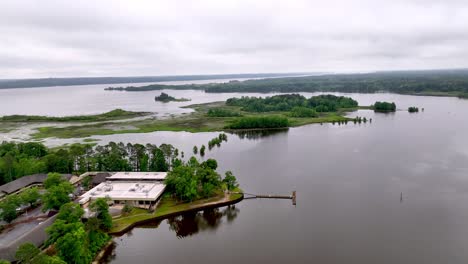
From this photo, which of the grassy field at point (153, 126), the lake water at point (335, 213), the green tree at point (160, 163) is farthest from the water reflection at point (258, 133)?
the green tree at point (160, 163)

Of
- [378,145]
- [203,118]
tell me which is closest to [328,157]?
[378,145]

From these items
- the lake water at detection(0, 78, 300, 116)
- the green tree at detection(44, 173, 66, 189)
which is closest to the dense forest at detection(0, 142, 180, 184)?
the green tree at detection(44, 173, 66, 189)

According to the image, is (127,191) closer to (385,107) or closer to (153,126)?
(153,126)

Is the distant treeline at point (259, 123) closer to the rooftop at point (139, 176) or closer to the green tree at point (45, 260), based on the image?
the rooftop at point (139, 176)

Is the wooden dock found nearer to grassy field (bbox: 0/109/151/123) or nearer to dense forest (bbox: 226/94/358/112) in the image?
grassy field (bbox: 0/109/151/123)

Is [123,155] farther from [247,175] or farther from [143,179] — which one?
[247,175]
